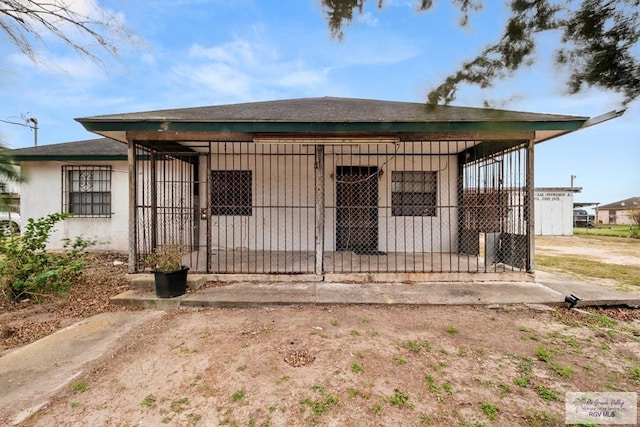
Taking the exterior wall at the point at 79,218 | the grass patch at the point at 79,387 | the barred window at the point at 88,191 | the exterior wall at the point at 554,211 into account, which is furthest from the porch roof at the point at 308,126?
the exterior wall at the point at 554,211

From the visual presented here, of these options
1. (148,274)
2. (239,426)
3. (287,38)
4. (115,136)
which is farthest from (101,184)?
(239,426)

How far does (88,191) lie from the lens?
8.02 meters

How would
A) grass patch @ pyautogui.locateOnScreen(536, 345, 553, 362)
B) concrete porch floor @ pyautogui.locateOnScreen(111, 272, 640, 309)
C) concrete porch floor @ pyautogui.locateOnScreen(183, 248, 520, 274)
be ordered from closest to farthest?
grass patch @ pyautogui.locateOnScreen(536, 345, 553, 362), concrete porch floor @ pyautogui.locateOnScreen(111, 272, 640, 309), concrete porch floor @ pyautogui.locateOnScreen(183, 248, 520, 274)

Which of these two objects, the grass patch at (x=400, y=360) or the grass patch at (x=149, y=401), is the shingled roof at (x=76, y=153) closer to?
the grass patch at (x=149, y=401)

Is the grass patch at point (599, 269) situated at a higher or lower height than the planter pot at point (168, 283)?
lower

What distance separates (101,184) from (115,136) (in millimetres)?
4044

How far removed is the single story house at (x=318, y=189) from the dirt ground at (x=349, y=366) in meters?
1.35

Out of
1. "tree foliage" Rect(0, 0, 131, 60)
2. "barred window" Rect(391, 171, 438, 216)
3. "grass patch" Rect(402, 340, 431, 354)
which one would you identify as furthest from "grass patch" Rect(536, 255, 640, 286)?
"tree foliage" Rect(0, 0, 131, 60)

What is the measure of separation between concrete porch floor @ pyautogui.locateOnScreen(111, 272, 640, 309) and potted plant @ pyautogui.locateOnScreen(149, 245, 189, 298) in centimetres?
10

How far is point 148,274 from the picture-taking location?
475 centimetres

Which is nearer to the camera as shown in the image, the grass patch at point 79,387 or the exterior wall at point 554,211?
the grass patch at point 79,387

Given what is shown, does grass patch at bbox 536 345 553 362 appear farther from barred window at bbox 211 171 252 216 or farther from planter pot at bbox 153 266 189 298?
barred window at bbox 211 171 252 216

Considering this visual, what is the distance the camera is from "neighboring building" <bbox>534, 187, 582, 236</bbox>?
16641mm

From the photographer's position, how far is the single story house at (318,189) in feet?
15.0
